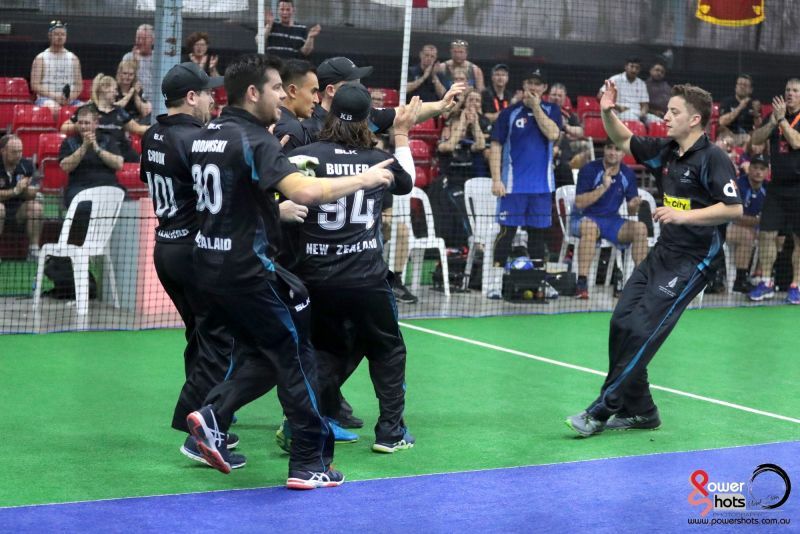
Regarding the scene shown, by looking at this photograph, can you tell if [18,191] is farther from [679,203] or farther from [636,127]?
[636,127]

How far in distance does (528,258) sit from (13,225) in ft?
17.7

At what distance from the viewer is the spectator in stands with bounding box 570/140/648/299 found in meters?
12.8

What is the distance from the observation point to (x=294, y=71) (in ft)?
23.8

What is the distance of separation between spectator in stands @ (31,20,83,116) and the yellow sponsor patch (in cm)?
854

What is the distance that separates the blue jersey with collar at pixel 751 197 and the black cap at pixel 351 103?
809cm

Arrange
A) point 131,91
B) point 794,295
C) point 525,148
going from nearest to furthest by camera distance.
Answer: point 131,91 < point 525,148 < point 794,295

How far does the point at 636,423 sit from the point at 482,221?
5673 mm

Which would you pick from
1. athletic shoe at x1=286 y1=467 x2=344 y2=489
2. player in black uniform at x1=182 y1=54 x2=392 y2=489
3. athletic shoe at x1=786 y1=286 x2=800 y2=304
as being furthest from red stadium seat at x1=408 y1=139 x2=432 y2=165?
athletic shoe at x1=286 y1=467 x2=344 y2=489

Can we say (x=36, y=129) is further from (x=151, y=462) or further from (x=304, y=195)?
(x=304, y=195)

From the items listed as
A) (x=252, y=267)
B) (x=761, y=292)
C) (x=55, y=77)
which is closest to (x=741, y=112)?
(x=761, y=292)

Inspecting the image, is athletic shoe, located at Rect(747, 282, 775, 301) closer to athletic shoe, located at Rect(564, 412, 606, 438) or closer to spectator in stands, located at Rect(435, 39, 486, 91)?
spectator in stands, located at Rect(435, 39, 486, 91)

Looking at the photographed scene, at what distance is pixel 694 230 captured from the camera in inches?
289

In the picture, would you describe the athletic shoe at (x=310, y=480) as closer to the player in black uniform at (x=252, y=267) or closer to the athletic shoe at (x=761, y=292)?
the player in black uniform at (x=252, y=267)

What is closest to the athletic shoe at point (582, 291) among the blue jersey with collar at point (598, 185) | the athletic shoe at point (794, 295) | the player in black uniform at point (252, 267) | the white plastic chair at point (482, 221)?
the blue jersey with collar at point (598, 185)
